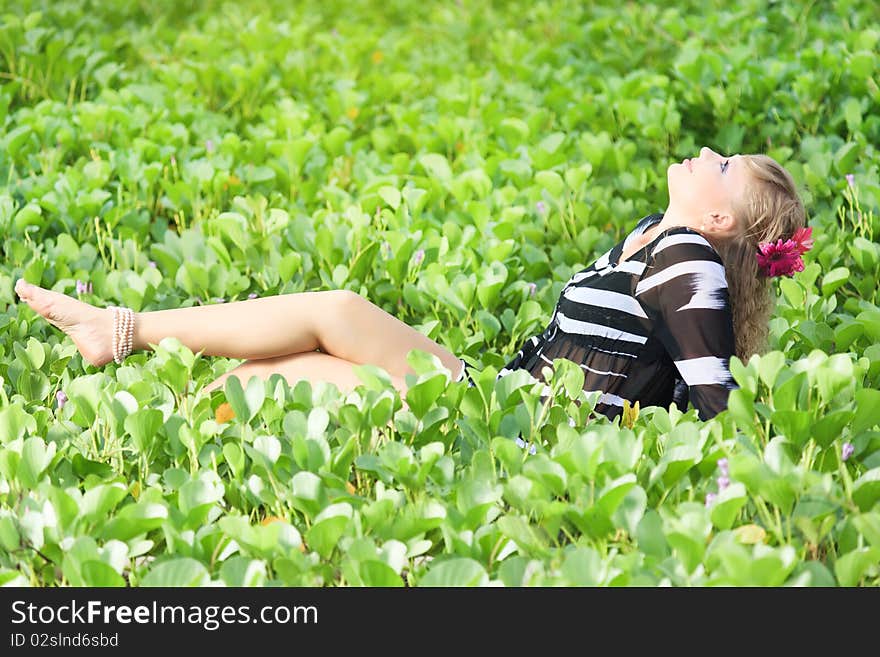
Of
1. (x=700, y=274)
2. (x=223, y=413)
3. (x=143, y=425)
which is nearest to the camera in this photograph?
(x=143, y=425)

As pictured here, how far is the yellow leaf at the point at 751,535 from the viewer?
2.24m

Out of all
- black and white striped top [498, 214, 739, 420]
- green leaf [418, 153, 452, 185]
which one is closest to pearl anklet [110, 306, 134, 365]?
black and white striped top [498, 214, 739, 420]

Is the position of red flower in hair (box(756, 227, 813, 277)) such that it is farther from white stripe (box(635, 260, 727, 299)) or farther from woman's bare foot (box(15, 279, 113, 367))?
woman's bare foot (box(15, 279, 113, 367))

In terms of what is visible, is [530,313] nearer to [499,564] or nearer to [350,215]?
[350,215]

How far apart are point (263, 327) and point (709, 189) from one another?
1.27 meters

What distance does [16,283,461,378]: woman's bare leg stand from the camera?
3268 millimetres

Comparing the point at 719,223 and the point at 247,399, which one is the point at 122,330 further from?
the point at 719,223

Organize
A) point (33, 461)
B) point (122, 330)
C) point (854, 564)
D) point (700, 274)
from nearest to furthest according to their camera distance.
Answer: point (854, 564) → point (33, 461) → point (700, 274) → point (122, 330)

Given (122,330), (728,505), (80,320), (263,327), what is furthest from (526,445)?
(80,320)

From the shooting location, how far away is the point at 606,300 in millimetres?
3293

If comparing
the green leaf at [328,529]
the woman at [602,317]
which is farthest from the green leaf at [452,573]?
the woman at [602,317]

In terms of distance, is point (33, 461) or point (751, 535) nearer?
point (751, 535)

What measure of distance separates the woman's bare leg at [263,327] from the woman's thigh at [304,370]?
0.02m

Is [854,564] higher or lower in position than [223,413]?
lower
